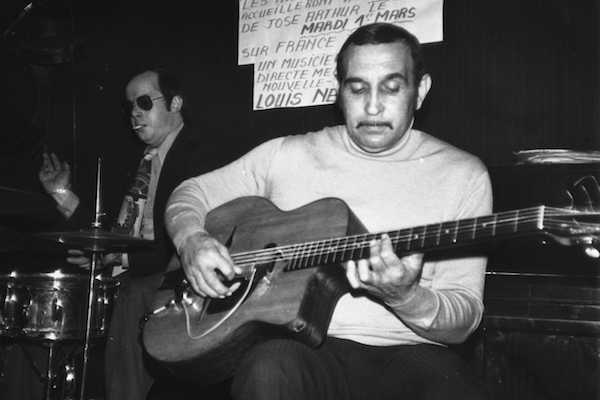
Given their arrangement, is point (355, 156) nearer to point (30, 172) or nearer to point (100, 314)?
point (100, 314)

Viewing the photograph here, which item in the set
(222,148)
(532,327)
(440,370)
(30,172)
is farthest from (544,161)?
(30,172)

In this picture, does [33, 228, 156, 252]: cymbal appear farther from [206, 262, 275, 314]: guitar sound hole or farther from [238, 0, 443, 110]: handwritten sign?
[238, 0, 443, 110]: handwritten sign

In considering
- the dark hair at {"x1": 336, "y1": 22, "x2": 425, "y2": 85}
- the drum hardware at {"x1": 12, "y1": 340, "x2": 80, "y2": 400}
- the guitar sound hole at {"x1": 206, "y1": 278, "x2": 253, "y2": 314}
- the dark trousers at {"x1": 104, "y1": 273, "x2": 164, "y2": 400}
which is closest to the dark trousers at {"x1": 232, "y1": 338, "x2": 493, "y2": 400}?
the guitar sound hole at {"x1": 206, "y1": 278, "x2": 253, "y2": 314}

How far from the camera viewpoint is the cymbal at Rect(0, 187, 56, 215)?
2977mm

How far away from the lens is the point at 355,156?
2.24 metres

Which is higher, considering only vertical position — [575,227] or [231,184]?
[231,184]

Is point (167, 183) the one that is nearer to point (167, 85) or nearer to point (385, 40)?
point (167, 85)

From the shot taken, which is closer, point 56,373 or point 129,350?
point 129,350

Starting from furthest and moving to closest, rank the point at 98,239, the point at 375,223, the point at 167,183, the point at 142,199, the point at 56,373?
the point at 142,199 → the point at 167,183 → the point at 56,373 → the point at 98,239 → the point at 375,223

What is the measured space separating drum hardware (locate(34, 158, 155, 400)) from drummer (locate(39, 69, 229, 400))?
135 mm

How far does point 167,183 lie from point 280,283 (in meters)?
1.77

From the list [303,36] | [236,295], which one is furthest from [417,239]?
[303,36]

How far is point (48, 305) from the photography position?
317 centimetres

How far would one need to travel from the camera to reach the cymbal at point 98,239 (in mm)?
A: 2795
